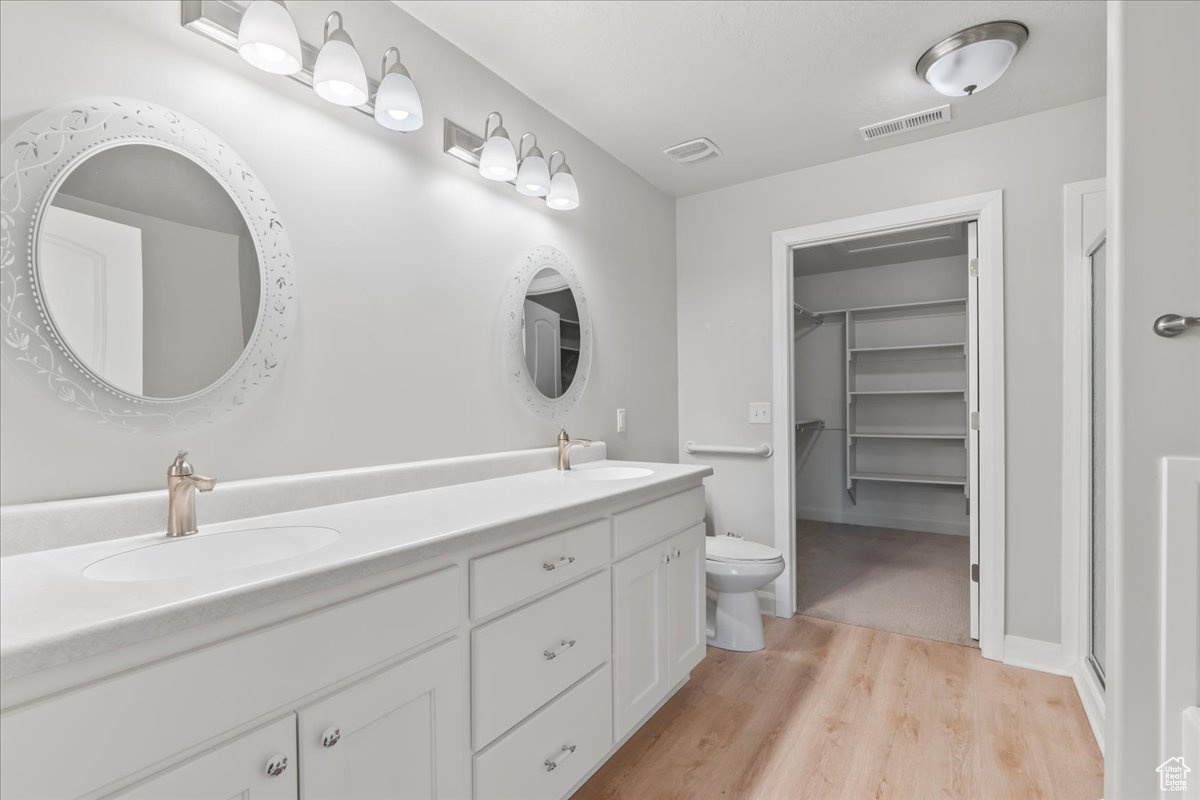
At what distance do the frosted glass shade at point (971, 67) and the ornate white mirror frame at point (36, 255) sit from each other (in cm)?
217

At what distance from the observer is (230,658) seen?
31.0 inches

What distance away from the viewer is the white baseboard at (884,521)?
181 inches

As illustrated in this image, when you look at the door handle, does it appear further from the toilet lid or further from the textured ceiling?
the toilet lid

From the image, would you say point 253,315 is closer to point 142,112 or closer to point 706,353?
point 142,112

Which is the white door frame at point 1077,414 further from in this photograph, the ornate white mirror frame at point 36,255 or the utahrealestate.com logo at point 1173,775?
the ornate white mirror frame at point 36,255

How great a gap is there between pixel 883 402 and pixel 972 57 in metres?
3.36

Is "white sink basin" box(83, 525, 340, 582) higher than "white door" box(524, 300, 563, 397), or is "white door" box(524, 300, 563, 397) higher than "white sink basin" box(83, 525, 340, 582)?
"white door" box(524, 300, 563, 397)

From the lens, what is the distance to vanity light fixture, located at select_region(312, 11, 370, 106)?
4.45ft

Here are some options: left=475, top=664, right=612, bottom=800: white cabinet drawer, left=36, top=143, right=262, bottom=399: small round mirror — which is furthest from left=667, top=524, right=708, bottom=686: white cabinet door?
left=36, top=143, right=262, bottom=399: small round mirror

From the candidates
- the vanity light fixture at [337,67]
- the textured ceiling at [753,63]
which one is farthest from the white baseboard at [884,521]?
the vanity light fixture at [337,67]

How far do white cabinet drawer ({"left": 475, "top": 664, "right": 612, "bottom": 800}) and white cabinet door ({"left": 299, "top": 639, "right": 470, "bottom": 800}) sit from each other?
0.09 m

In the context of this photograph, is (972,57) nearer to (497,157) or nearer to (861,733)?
(497,157)

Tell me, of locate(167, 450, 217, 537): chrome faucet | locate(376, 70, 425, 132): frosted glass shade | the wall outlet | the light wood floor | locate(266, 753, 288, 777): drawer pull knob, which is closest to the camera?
locate(266, 753, 288, 777): drawer pull knob

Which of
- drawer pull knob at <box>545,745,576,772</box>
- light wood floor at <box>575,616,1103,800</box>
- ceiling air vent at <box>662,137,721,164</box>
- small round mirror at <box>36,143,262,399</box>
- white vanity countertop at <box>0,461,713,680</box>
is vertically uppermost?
ceiling air vent at <box>662,137,721,164</box>
